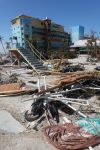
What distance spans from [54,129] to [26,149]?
0.85 metres

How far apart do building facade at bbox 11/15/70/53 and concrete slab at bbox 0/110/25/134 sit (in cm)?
2112

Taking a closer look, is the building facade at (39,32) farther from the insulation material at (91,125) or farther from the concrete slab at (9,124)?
the insulation material at (91,125)

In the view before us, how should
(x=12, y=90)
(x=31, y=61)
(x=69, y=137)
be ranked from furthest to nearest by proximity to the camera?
(x=31, y=61)
(x=12, y=90)
(x=69, y=137)

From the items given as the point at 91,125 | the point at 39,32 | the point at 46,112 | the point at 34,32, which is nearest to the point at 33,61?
the point at 46,112

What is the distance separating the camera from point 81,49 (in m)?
40.8

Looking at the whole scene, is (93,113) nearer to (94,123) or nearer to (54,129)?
(94,123)

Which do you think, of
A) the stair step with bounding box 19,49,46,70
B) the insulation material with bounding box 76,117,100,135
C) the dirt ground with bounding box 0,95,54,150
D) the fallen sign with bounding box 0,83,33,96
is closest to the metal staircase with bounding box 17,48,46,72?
the stair step with bounding box 19,49,46,70

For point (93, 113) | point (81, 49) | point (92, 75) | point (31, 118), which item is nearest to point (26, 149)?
point (31, 118)

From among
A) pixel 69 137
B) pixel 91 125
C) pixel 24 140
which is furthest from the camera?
pixel 91 125

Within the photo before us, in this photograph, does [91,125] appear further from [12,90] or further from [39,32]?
[39,32]

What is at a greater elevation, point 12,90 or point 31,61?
point 31,61

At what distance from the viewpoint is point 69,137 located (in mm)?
4320

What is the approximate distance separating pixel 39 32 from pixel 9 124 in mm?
28912

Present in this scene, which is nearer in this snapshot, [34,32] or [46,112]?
[46,112]
